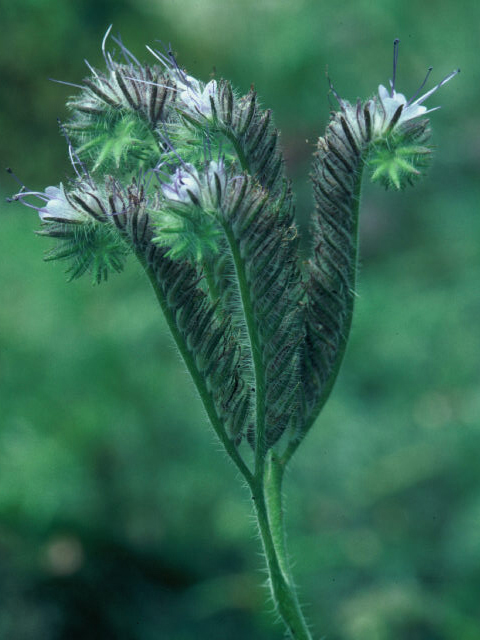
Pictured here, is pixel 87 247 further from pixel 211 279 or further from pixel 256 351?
pixel 256 351

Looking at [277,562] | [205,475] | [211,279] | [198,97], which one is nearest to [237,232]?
[211,279]

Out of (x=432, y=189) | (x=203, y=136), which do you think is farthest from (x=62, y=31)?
(x=203, y=136)

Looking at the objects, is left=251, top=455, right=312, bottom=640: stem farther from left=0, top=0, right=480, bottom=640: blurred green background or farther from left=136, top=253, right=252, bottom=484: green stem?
left=0, top=0, right=480, bottom=640: blurred green background

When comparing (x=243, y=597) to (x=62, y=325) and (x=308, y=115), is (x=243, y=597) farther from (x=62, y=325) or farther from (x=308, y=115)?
(x=308, y=115)

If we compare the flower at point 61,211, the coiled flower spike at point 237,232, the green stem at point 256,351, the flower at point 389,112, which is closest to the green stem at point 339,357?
the coiled flower spike at point 237,232

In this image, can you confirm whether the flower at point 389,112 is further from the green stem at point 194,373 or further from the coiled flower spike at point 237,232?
the green stem at point 194,373

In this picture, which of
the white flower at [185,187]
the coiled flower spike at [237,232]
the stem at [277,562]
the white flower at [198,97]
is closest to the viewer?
the white flower at [185,187]
